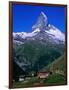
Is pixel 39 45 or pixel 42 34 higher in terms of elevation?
pixel 42 34

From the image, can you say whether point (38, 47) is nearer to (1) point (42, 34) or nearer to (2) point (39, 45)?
(2) point (39, 45)

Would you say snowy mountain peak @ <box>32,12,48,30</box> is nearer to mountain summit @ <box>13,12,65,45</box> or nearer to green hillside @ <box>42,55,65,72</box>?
mountain summit @ <box>13,12,65,45</box>

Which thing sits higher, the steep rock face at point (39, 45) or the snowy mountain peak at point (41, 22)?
the snowy mountain peak at point (41, 22)

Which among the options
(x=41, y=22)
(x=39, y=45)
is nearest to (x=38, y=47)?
(x=39, y=45)

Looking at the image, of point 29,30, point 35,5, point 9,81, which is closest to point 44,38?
point 29,30

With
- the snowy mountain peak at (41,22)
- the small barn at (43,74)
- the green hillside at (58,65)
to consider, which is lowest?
the small barn at (43,74)

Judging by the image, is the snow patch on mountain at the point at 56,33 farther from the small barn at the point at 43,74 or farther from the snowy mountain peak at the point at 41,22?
the small barn at the point at 43,74

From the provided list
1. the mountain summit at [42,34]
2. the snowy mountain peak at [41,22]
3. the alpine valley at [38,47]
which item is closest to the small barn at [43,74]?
the alpine valley at [38,47]

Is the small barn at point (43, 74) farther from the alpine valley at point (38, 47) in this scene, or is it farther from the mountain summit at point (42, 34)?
the mountain summit at point (42, 34)
